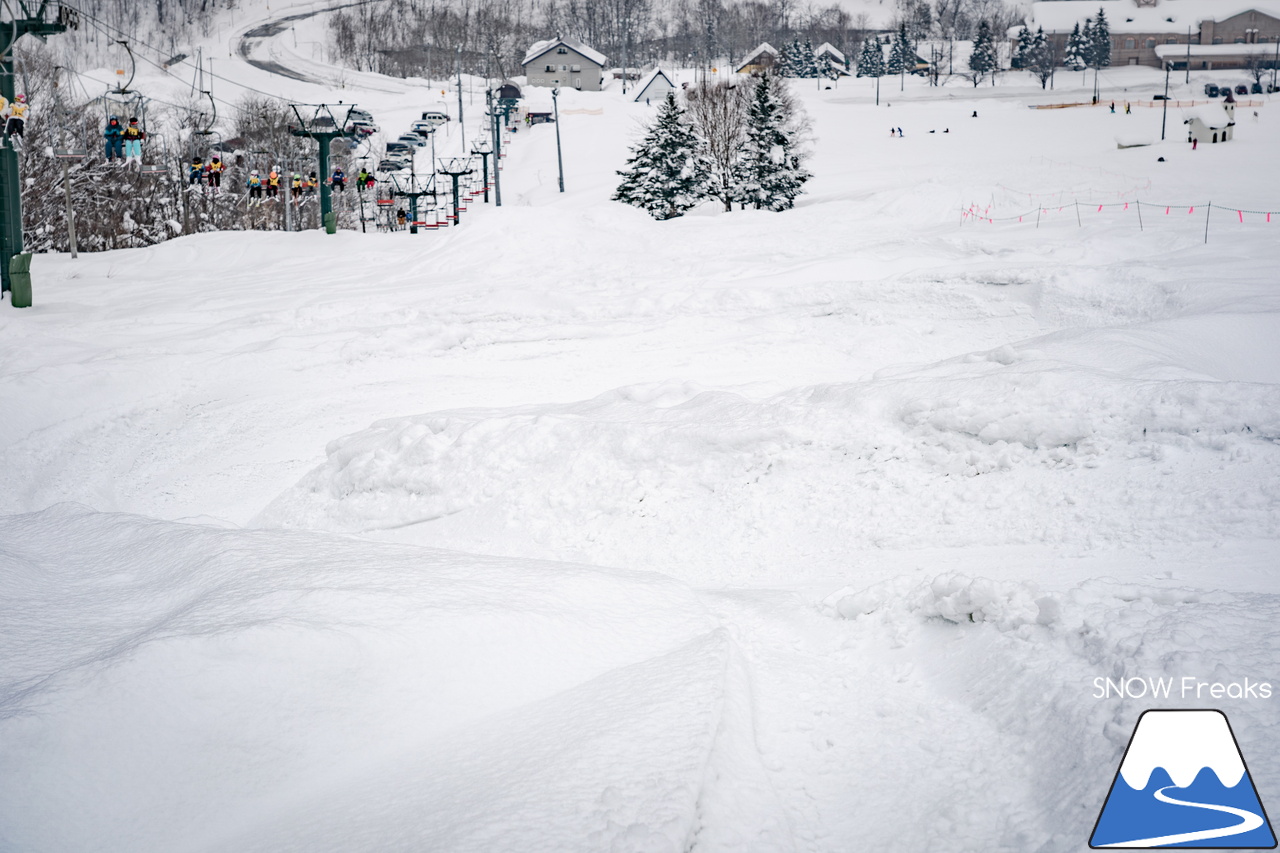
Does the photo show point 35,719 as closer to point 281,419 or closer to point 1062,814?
point 1062,814

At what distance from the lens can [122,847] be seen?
315 centimetres

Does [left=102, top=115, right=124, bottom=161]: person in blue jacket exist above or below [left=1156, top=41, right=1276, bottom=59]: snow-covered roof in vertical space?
below

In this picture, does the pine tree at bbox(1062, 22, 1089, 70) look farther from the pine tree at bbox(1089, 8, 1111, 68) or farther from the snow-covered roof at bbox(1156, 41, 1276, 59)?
the snow-covered roof at bbox(1156, 41, 1276, 59)

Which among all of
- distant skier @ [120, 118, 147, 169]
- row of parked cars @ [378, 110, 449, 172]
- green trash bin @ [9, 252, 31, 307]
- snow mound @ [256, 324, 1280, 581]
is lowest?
snow mound @ [256, 324, 1280, 581]

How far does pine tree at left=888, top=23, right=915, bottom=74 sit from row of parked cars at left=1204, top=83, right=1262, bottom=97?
30.9m

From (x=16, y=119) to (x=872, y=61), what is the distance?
330 ft

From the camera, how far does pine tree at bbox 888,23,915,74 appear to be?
98.4m

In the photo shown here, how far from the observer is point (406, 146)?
1689 inches

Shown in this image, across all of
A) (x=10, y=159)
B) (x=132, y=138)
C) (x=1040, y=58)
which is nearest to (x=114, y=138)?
(x=132, y=138)

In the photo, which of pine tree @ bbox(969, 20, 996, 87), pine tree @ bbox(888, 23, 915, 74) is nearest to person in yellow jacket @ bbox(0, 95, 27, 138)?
pine tree @ bbox(969, 20, 996, 87)

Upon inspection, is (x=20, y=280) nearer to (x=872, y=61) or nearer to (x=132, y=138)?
(x=132, y=138)

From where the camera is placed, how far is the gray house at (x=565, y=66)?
93938mm

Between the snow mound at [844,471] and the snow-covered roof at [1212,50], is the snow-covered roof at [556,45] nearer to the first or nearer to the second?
the snow-covered roof at [1212,50]

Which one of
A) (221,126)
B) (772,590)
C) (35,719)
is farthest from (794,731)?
(221,126)
